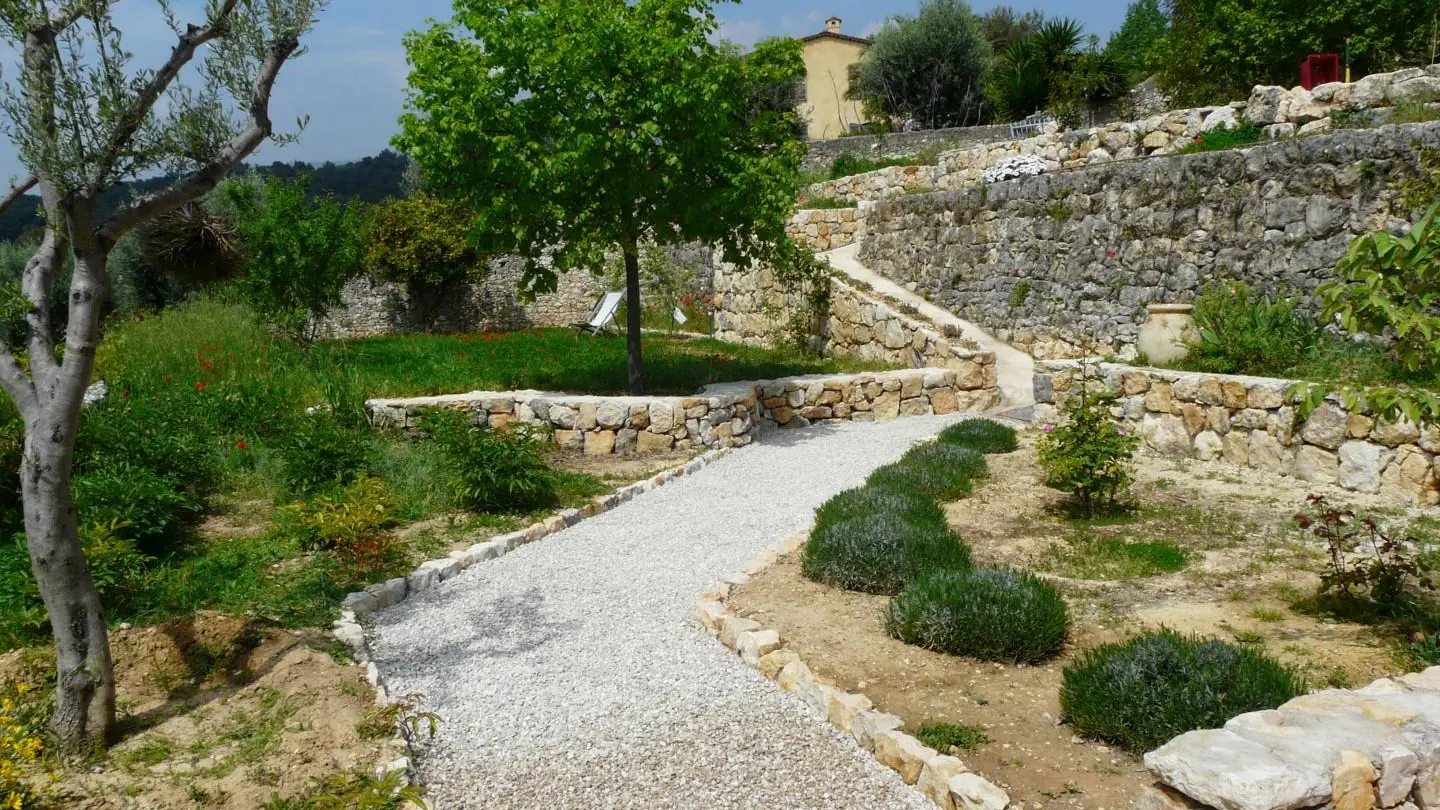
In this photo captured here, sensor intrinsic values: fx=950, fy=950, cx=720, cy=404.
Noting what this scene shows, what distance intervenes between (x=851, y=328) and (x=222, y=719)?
1273 cm

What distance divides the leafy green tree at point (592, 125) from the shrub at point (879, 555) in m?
5.29

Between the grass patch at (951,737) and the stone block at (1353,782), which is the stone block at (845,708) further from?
the stone block at (1353,782)

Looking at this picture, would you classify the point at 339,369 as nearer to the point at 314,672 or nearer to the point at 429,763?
the point at 314,672

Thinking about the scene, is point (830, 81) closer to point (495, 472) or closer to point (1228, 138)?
point (1228, 138)

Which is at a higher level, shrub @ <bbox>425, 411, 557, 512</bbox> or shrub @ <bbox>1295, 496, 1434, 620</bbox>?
shrub @ <bbox>425, 411, 557, 512</bbox>

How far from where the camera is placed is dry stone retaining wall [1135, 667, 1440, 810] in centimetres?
294

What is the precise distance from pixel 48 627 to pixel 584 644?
286cm

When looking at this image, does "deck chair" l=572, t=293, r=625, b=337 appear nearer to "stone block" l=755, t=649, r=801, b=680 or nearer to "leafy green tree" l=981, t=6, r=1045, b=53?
"stone block" l=755, t=649, r=801, b=680

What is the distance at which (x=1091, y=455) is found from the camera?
24.2ft

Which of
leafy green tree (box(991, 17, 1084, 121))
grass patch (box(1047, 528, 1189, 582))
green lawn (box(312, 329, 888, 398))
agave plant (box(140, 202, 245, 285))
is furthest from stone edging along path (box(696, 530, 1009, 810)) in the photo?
leafy green tree (box(991, 17, 1084, 121))

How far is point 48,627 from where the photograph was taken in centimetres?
512

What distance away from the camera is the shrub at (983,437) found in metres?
10.0

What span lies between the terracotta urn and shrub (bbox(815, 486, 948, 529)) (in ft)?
14.4

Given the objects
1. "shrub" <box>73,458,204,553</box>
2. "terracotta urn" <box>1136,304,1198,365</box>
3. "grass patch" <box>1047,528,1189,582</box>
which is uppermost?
"terracotta urn" <box>1136,304,1198,365</box>
